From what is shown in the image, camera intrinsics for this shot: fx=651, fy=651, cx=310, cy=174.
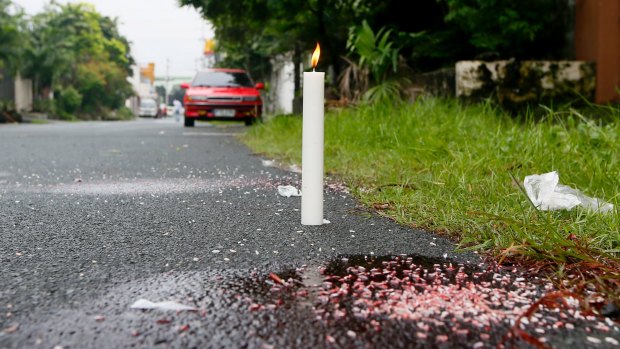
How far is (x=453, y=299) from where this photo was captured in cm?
→ 156

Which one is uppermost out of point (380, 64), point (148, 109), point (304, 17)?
point (304, 17)

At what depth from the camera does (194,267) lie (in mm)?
1864

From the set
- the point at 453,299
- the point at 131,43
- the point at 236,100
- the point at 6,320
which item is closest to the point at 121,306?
the point at 6,320

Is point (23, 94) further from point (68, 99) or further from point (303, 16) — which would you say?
point (303, 16)

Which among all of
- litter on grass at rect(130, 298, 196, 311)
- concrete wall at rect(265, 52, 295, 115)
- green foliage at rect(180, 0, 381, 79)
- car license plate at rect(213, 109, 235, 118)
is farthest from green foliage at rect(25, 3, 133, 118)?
litter on grass at rect(130, 298, 196, 311)

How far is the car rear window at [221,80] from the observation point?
47.8 feet

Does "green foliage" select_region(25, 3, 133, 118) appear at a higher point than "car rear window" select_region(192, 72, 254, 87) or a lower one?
higher

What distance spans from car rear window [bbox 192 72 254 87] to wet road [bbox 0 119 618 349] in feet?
35.9

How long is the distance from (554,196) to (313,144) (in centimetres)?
97

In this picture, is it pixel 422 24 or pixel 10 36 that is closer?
pixel 422 24

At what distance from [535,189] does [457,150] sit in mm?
1685

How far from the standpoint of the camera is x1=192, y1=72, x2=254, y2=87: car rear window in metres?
14.6

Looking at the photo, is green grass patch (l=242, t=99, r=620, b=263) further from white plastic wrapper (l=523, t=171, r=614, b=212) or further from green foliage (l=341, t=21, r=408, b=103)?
green foliage (l=341, t=21, r=408, b=103)

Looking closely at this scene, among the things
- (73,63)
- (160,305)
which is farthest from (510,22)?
(73,63)
